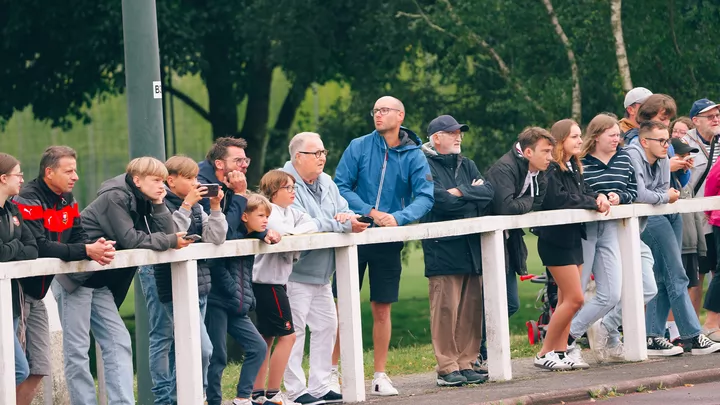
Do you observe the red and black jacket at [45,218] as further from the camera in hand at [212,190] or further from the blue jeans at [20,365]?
the camera in hand at [212,190]

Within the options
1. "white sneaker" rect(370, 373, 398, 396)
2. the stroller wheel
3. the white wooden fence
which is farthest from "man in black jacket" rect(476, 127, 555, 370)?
the stroller wheel

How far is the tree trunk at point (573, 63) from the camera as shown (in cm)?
1648

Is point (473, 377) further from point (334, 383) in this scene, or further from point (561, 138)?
point (561, 138)

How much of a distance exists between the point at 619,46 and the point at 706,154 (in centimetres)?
488

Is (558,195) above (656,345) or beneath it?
above

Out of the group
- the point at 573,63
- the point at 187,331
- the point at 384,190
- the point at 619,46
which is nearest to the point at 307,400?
the point at 187,331

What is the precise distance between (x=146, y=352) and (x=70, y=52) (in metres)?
13.4

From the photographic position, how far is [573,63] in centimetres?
1670

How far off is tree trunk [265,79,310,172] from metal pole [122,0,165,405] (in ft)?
39.6

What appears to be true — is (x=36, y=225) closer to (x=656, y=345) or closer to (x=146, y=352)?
(x=146, y=352)

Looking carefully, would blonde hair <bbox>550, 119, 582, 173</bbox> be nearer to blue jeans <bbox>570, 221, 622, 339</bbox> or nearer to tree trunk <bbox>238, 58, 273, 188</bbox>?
blue jeans <bbox>570, 221, 622, 339</bbox>

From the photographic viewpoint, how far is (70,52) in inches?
840

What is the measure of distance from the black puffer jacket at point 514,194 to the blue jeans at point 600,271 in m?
0.49

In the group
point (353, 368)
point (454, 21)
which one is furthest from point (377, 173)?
point (454, 21)
